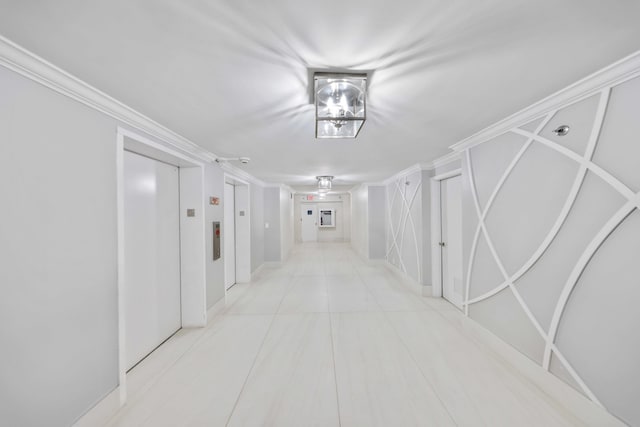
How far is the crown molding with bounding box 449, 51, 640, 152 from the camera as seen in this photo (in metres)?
1.38

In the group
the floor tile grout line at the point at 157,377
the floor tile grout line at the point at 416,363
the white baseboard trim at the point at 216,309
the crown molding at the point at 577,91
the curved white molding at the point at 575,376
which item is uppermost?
the crown molding at the point at 577,91

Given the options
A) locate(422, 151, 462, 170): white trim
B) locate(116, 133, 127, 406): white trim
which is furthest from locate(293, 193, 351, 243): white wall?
locate(116, 133, 127, 406): white trim

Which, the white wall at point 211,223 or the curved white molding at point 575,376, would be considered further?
the white wall at point 211,223

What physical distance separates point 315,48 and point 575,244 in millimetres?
2196

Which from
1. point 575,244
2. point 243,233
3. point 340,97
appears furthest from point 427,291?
point 340,97

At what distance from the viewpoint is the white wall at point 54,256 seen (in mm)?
1223

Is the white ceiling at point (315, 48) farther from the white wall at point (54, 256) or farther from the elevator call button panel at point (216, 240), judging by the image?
the elevator call button panel at point (216, 240)

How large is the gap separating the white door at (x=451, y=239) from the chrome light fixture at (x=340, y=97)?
280cm

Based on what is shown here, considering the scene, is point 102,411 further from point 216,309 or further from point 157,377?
point 216,309

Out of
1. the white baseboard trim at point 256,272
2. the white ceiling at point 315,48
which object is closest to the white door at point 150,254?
the white ceiling at point 315,48

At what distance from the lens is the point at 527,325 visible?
210cm

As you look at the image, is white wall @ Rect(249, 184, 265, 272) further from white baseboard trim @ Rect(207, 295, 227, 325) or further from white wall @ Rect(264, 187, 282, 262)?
white baseboard trim @ Rect(207, 295, 227, 325)

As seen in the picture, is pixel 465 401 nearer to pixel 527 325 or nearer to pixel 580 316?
pixel 527 325

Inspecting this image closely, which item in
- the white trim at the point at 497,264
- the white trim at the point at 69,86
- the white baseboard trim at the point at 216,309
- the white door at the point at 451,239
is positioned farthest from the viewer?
the white door at the point at 451,239
